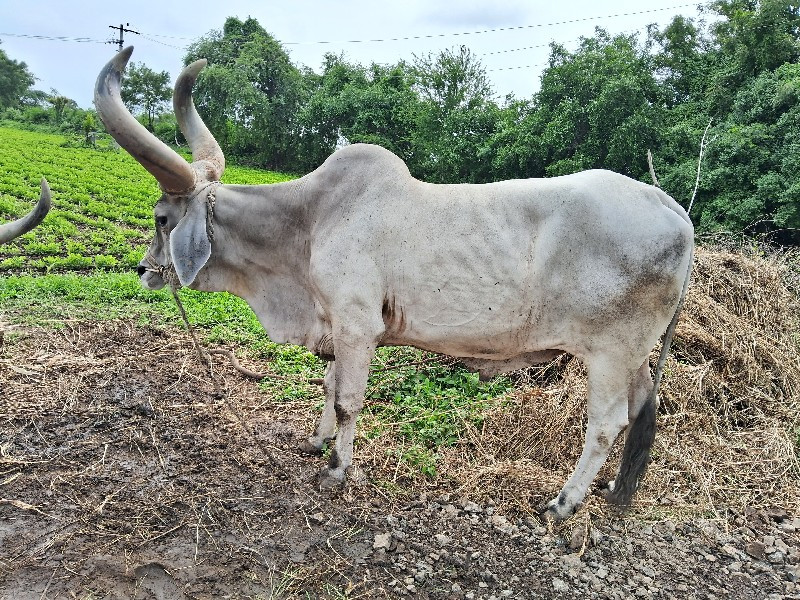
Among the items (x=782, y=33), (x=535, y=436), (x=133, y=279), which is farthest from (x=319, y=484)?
(x=782, y=33)

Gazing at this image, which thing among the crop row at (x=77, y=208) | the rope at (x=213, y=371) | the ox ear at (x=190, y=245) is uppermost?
the ox ear at (x=190, y=245)

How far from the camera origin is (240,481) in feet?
13.2

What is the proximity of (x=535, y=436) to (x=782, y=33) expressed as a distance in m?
18.5

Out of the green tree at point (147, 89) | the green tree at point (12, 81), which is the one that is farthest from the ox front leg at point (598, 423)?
the green tree at point (12, 81)

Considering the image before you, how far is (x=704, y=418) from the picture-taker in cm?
499

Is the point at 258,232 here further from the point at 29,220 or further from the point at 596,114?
the point at 596,114

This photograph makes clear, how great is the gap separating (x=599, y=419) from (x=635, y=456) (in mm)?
452

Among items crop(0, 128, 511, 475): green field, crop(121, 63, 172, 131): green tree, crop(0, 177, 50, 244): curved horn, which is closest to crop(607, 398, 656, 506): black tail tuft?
crop(0, 128, 511, 475): green field

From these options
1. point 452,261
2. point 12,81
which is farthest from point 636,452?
point 12,81

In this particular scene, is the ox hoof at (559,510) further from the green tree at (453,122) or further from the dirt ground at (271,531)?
the green tree at (453,122)

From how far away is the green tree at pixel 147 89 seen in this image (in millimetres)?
41375

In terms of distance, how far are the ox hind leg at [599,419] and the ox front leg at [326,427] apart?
1.60 meters

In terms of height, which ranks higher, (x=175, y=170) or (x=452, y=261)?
(x=175, y=170)

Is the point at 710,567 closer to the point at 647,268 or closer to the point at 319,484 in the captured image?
the point at 647,268
